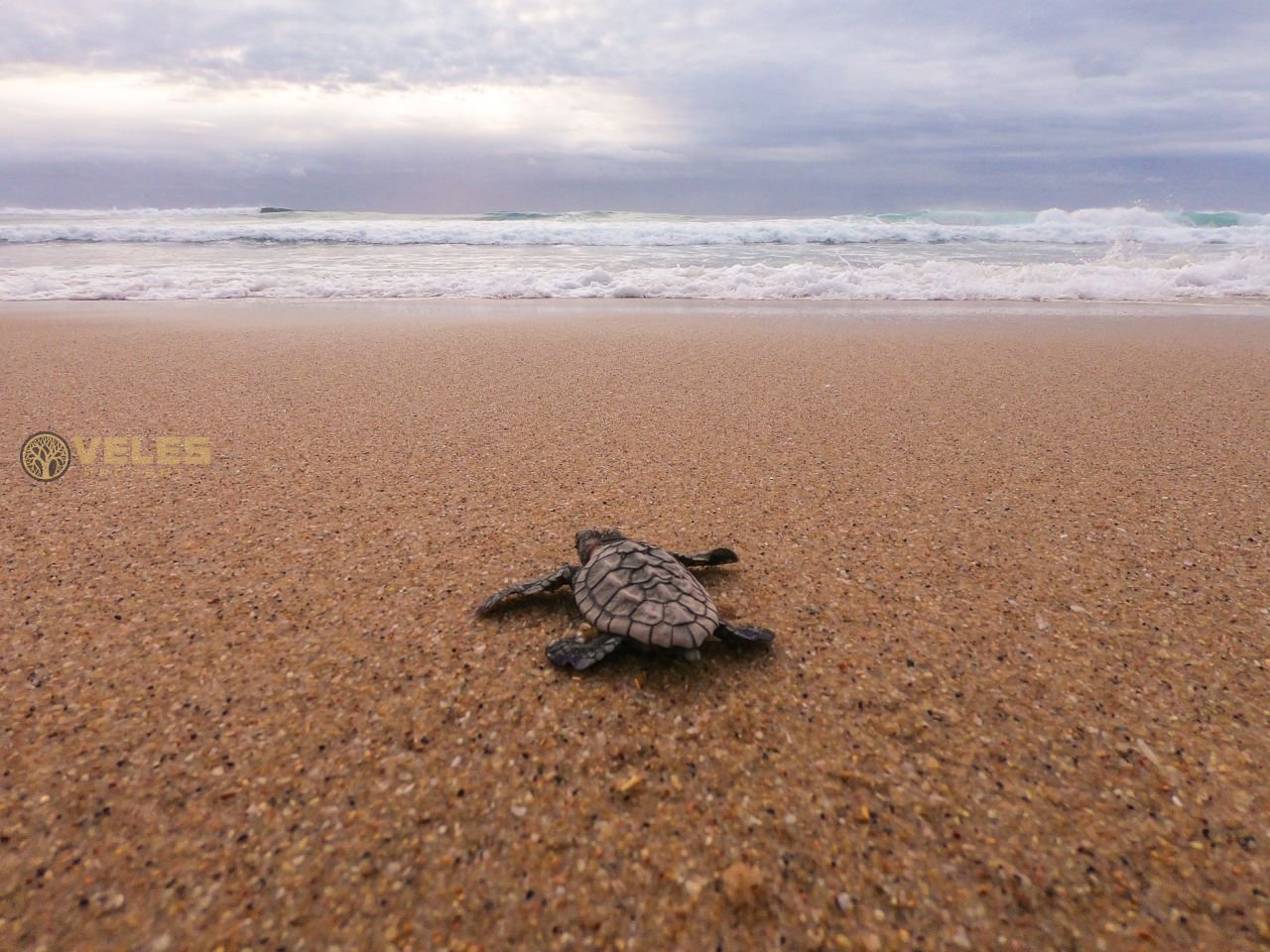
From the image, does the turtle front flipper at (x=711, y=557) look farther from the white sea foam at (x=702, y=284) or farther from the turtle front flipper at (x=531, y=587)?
the white sea foam at (x=702, y=284)

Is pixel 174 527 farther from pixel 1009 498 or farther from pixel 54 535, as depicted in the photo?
pixel 1009 498

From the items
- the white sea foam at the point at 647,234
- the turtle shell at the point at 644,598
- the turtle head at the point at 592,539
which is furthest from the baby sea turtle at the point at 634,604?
the white sea foam at the point at 647,234

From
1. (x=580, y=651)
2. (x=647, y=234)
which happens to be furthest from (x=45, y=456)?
(x=647, y=234)

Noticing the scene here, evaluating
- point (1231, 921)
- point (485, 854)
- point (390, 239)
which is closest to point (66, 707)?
point (485, 854)

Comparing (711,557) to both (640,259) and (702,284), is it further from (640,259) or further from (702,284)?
(640,259)

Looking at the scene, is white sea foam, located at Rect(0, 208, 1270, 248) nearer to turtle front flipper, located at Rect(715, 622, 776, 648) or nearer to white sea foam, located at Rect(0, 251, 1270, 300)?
white sea foam, located at Rect(0, 251, 1270, 300)
